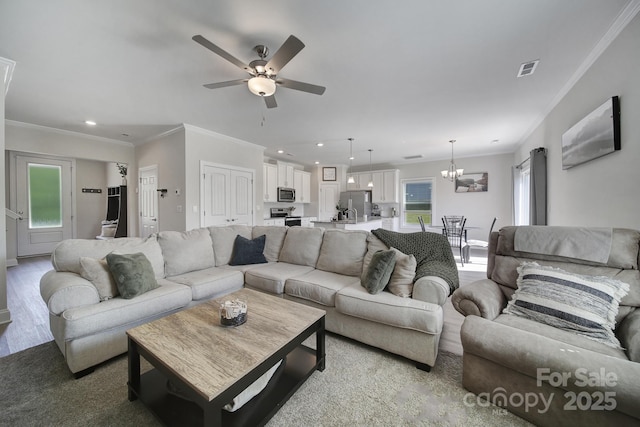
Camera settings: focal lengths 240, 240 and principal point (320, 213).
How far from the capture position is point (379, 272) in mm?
2061

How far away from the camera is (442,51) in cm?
220

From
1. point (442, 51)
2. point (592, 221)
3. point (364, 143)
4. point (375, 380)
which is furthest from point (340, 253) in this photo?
point (364, 143)

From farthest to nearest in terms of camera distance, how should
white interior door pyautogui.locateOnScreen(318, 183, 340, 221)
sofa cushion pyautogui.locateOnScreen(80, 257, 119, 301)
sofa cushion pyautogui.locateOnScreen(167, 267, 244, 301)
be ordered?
white interior door pyautogui.locateOnScreen(318, 183, 340, 221) → sofa cushion pyautogui.locateOnScreen(167, 267, 244, 301) → sofa cushion pyautogui.locateOnScreen(80, 257, 119, 301)

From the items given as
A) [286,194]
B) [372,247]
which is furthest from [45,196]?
[372,247]

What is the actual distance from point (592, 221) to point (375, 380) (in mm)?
2747

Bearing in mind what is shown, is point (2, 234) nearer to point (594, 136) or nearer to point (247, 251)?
point (247, 251)

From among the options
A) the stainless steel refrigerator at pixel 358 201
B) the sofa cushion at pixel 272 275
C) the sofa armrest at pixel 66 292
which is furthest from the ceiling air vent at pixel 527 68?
the stainless steel refrigerator at pixel 358 201

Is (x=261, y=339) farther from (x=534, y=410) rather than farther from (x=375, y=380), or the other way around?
(x=534, y=410)

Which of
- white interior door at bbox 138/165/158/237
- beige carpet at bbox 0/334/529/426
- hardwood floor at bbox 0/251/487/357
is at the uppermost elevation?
white interior door at bbox 138/165/158/237

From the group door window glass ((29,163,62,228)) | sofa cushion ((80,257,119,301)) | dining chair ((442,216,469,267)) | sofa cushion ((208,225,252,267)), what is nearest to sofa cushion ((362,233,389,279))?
sofa cushion ((208,225,252,267))

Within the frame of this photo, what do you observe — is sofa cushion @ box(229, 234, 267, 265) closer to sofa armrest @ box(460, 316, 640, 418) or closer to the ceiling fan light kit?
the ceiling fan light kit

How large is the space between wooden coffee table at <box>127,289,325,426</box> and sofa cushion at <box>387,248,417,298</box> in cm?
72

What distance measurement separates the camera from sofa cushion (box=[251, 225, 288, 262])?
10.5ft

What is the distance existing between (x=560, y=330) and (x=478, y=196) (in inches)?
238
